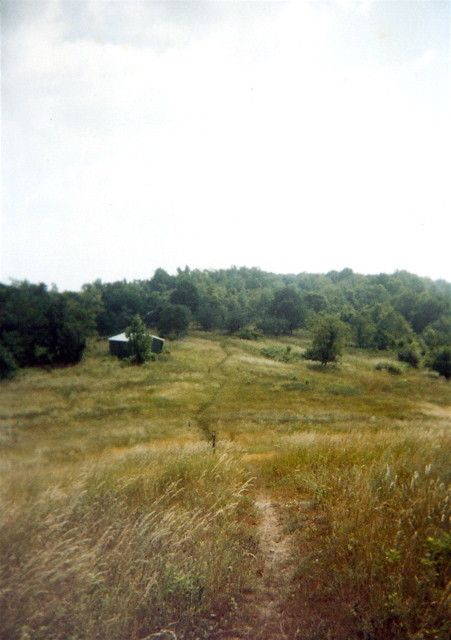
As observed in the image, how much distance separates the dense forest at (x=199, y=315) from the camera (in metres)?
14.9

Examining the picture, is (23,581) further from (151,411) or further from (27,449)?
(151,411)

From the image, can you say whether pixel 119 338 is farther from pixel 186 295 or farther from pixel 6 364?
pixel 186 295

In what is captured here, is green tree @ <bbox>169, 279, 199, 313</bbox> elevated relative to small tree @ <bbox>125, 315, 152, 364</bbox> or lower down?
elevated

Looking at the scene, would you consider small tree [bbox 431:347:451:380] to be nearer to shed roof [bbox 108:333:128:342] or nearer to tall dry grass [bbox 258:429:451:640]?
shed roof [bbox 108:333:128:342]

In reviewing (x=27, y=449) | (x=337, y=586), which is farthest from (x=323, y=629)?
(x=27, y=449)

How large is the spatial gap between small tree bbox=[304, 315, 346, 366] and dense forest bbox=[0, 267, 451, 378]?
98 cm

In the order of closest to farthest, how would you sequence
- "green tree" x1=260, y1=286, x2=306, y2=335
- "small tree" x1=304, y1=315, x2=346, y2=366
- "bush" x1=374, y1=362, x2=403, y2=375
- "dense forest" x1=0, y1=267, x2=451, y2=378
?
"dense forest" x1=0, y1=267, x2=451, y2=378 < "bush" x1=374, y1=362, x2=403, y2=375 < "small tree" x1=304, y1=315, x2=346, y2=366 < "green tree" x1=260, y1=286, x2=306, y2=335

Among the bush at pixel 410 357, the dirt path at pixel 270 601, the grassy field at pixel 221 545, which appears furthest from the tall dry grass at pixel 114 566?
the bush at pixel 410 357

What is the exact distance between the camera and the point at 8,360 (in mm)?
14812

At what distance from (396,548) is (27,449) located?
37.9ft

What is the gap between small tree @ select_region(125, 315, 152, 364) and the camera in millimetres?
30484

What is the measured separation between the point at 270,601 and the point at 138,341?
28.9 m

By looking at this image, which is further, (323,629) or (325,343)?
(325,343)

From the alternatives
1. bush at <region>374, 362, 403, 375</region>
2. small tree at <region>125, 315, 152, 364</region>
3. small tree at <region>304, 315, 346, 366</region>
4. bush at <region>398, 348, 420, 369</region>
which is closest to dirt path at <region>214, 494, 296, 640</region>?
small tree at <region>125, 315, 152, 364</region>
